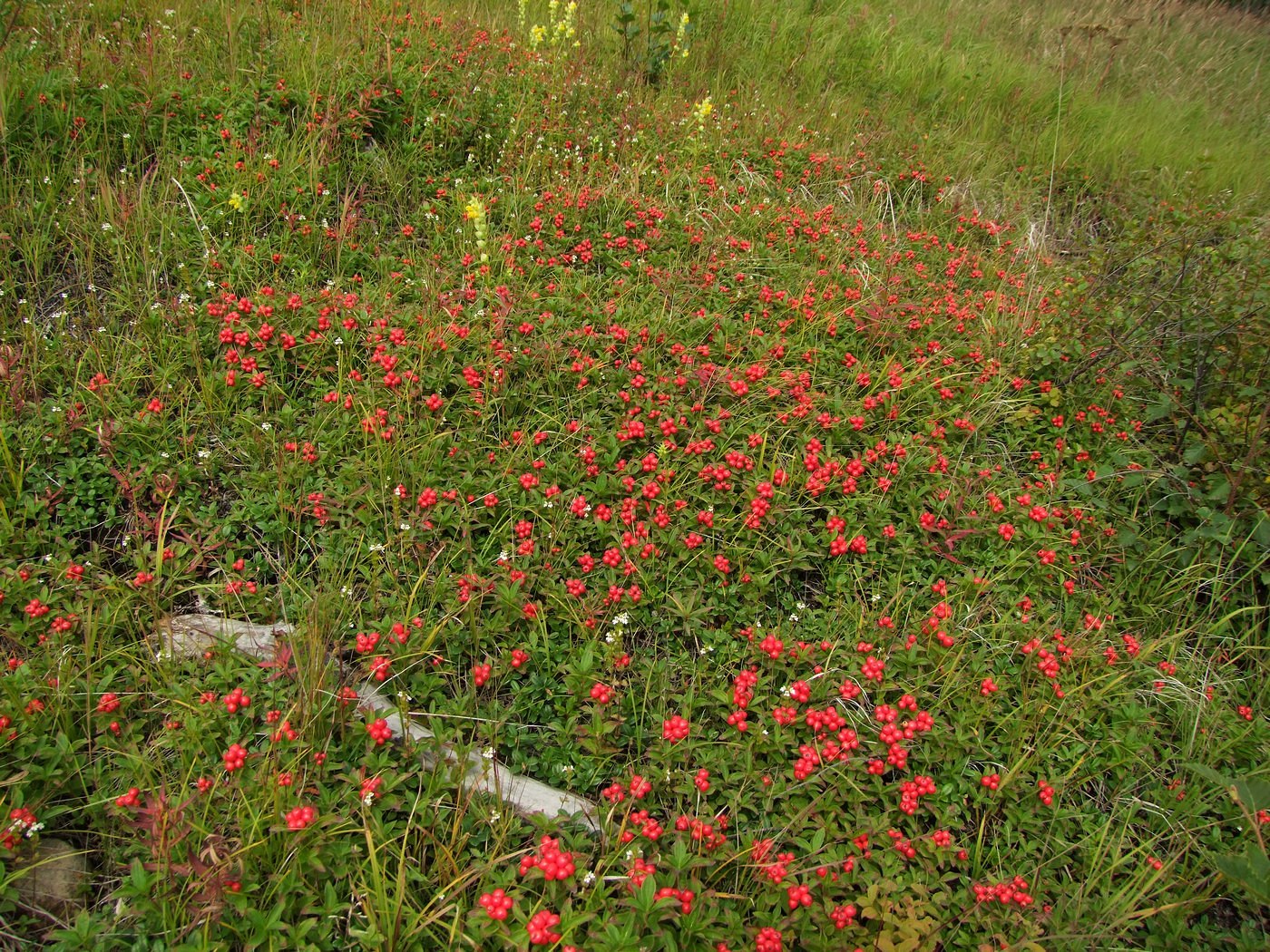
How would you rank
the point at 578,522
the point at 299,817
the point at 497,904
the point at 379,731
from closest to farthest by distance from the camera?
the point at 497,904 → the point at 299,817 → the point at 379,731 → the point at 578,522

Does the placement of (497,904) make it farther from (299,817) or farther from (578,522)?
(578,522)

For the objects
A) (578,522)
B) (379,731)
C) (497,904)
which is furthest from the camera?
(578,522)

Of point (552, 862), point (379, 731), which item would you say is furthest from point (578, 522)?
point (552, 862)

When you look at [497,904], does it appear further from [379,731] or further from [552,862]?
[379,731]

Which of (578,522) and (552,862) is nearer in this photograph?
(552,862)

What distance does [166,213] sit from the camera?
13.3 ft

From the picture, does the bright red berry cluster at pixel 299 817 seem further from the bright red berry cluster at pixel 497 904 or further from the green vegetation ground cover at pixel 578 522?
the bright red berry cluster at pixel 497 904

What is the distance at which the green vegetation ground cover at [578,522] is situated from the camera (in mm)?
2377

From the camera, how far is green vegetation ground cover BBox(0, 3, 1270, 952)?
238 centimetres

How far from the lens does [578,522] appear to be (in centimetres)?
330

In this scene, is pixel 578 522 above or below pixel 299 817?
above

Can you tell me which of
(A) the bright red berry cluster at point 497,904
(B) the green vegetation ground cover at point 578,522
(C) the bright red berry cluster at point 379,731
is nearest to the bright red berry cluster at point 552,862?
(B) the green vegetation ground cover at point 578,522

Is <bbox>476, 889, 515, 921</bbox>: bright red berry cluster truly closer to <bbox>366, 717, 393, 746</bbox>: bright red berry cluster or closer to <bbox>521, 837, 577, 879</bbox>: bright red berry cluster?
<bbox>521, 837, 577, 879</bbox>: bright red berry cluster

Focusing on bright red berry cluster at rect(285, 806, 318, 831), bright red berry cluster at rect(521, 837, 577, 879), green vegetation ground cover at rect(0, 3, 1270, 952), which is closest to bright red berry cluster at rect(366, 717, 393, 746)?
green vegetation ground cover at rect(0, 3, 1270, 952)
